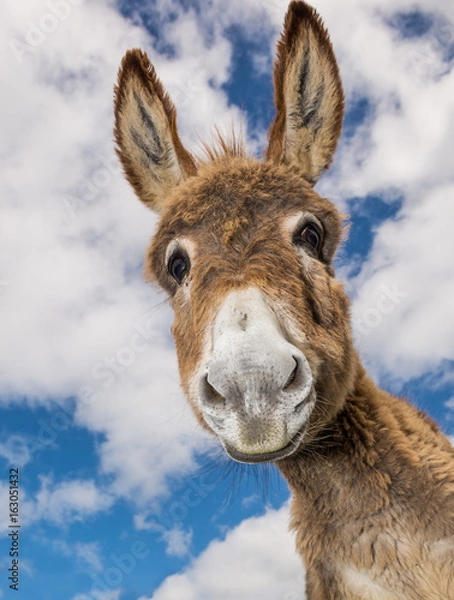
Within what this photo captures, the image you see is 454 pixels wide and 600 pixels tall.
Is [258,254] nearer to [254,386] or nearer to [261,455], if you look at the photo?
[254,386]

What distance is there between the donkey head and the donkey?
0.04 feet

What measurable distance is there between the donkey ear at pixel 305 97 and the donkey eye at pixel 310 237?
3.13 feet

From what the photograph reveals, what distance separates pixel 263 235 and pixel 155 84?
2.53 metres

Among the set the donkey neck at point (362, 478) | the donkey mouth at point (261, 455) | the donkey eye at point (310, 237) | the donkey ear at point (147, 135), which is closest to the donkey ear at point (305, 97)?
the donkey eye at point (310, 237)

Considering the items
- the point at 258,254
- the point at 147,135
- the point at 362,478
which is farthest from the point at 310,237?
the point at 147,135

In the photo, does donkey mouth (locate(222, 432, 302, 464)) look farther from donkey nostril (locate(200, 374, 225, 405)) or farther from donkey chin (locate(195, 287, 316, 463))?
donkey nostril (locate(200, 374, 225, 405))

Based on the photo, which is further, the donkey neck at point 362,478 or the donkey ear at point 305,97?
the donkey ear at point 305,97

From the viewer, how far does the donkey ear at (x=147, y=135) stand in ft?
18.5

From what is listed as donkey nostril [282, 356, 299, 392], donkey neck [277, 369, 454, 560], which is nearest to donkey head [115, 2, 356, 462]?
donkey nostril [282, 356, 299, 392]

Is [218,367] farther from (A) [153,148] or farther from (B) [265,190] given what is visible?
(A) [153,148]

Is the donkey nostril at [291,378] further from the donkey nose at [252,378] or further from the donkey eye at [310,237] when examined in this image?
the donkey eye at [310,237]

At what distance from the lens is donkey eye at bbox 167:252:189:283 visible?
473 cm

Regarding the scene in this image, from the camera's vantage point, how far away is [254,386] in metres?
3.12

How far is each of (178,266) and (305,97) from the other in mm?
2228
